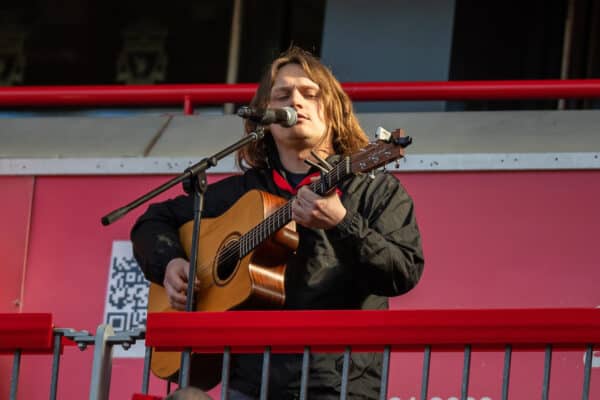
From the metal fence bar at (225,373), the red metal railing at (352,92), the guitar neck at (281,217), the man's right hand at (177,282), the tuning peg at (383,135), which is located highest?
the red metal railing at (352,92)

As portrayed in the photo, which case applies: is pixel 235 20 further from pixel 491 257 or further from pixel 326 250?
pixel 326 250

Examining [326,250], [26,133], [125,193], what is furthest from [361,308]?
[26,133]

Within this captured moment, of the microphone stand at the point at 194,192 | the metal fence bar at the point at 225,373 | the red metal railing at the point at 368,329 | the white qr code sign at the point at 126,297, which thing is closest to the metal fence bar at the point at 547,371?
the red metal railing at the point at 368,329

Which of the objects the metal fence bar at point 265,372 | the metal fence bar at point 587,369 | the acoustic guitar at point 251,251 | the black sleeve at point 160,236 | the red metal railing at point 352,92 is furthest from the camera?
the red metal railing at point 352,92

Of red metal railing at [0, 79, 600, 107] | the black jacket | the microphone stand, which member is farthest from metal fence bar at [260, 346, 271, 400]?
red metal railing at [0, 79, 600, 107]

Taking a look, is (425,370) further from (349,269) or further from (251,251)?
(251,251)

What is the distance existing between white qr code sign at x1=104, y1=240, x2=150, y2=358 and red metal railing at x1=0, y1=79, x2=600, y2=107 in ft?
3.15

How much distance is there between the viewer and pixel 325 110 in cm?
557

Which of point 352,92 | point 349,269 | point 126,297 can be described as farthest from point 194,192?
point 352,92

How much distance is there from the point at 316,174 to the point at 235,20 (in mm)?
4350

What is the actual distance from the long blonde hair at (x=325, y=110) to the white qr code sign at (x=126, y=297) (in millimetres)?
1259

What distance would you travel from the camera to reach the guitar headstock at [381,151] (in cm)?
486

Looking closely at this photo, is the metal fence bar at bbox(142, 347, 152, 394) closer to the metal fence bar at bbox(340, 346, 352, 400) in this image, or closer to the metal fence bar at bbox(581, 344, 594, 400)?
the metal fence bar at bbox(340, 346, 352, 400)

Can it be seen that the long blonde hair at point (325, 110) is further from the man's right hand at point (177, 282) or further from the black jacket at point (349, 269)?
the man's right hand at point (177, 282)
